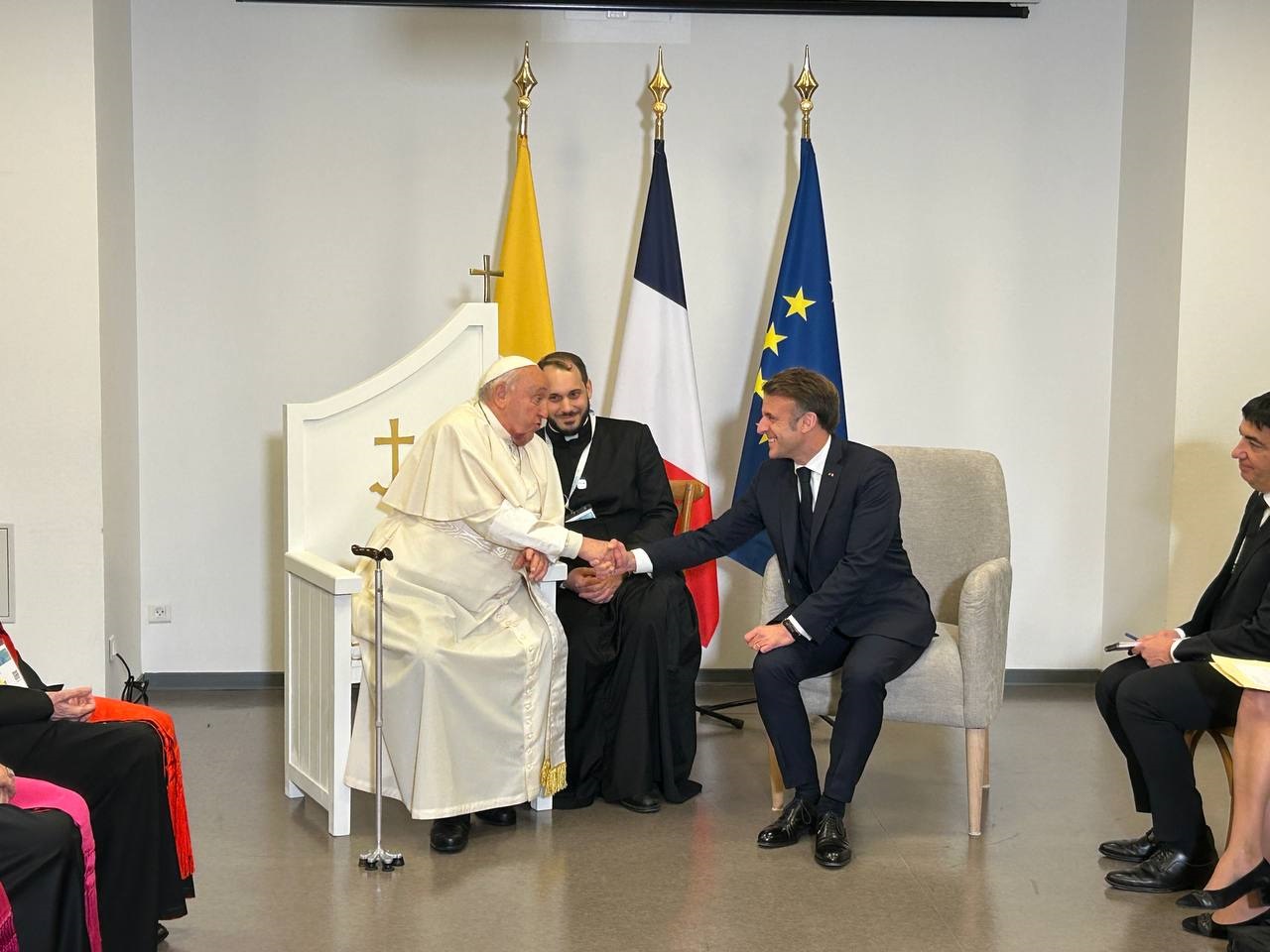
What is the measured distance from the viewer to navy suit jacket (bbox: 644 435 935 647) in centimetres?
401

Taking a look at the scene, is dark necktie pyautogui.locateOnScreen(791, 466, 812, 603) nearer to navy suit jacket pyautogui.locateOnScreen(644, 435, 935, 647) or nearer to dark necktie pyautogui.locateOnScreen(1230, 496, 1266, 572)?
navy suit jacket pyautogui.locateOnScreen(644, 435, 935, 647)

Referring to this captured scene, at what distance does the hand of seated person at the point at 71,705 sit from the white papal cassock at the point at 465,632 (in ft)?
3.22

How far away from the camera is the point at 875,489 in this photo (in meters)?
4.09

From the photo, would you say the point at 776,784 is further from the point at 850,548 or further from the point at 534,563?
the point at 534,563

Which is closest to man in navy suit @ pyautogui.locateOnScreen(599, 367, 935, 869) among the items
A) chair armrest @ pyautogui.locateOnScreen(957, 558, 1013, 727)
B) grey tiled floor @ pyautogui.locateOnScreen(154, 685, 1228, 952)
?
chair armrest @ pyautogui.locateOnScreen(957, 558, 1013, 727)

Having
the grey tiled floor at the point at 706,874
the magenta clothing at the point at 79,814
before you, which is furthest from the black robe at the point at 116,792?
the grey tiled floor at the point at 706,874

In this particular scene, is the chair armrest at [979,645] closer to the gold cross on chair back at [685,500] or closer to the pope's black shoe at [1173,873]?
the pope's black shoe at [1173,873]

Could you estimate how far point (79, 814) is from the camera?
2.63 meters

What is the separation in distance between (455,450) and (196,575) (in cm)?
207

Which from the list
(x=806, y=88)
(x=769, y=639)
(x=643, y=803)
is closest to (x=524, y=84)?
(x=806, y=88)

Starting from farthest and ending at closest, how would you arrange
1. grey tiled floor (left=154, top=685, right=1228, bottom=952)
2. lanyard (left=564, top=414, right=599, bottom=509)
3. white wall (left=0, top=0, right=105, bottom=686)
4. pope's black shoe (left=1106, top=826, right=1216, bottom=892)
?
1. white wall (left=0, top=0, right=105, bottom=686)
2. lanyard (left=564, top=414, right=599, bottom=509)
3. pope's black shoe (left=1106, top=826, right=1216, bottom=892)
4. grey tiled floor (left=154, top=685, right=1228, bottom=952)

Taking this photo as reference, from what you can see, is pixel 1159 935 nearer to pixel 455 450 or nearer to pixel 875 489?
pixel 875 489

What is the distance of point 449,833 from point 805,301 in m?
2.59

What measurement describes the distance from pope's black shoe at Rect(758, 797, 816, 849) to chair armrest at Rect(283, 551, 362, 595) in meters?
1.35
